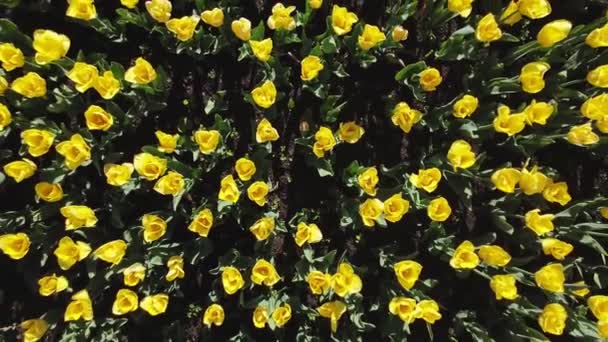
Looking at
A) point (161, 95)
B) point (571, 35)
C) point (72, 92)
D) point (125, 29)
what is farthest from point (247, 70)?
point (571, 35)

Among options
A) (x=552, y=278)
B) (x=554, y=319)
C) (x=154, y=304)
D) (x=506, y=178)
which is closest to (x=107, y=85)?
(x=154, y=304)

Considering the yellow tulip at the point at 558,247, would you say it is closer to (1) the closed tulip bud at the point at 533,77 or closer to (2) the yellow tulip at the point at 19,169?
(1) the closed tulip bud at the point at 533,77

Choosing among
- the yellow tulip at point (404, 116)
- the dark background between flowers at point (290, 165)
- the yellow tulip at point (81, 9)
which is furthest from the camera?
the dark background between flowers at point (290, 165)

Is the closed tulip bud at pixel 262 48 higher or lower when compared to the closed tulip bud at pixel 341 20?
lower

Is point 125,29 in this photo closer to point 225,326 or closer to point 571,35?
point 225,326

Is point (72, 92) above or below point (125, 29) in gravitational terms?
below

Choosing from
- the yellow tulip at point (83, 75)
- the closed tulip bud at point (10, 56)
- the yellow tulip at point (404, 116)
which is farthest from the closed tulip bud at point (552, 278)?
the closed tulip bud at point (10, 56)
